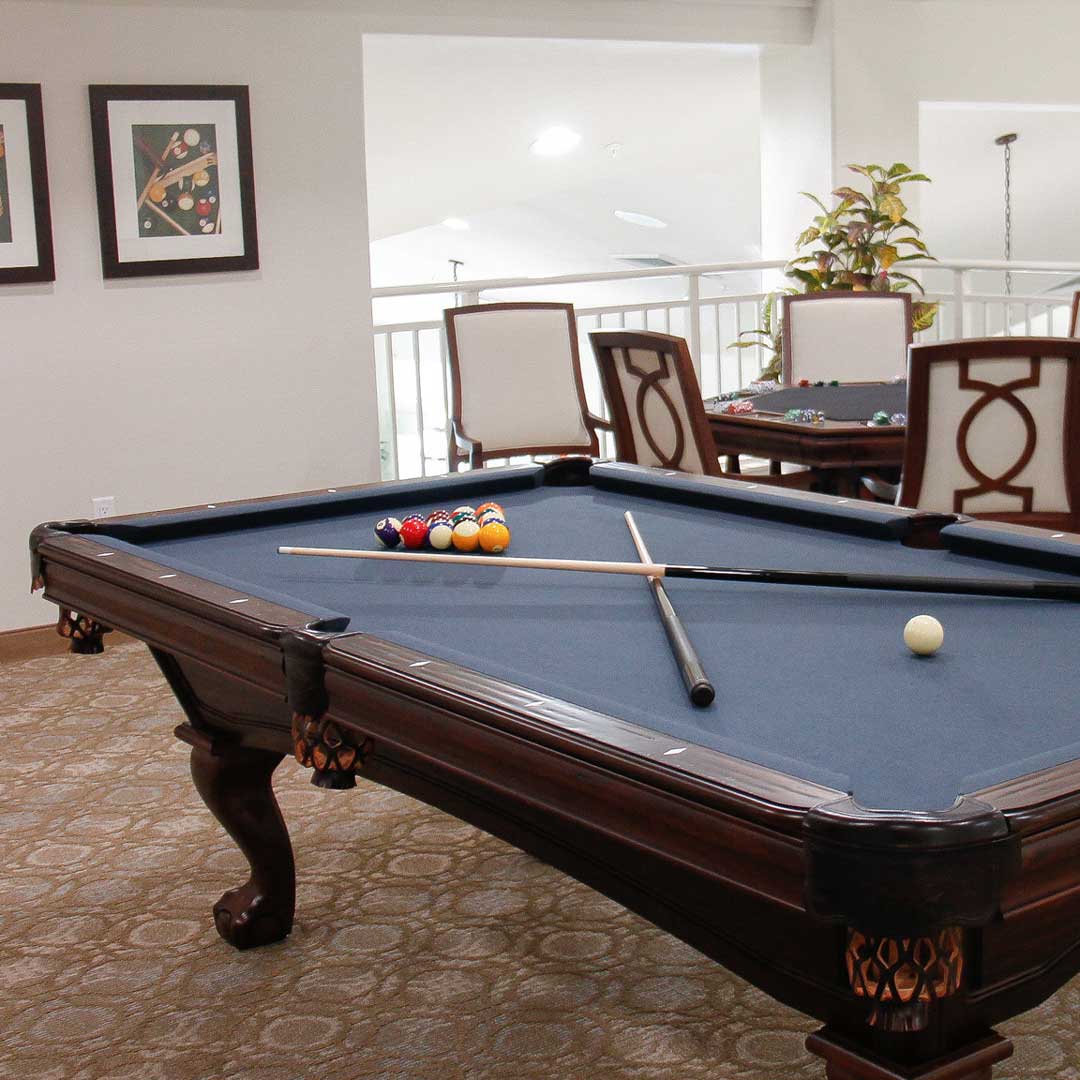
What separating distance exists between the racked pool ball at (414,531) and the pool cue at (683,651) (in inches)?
18.8

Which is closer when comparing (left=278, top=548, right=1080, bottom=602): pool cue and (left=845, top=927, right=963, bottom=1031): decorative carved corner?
(left=845, top=927, right=963, bottom=1031): decorative carved corner

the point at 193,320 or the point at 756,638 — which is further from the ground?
the point at 193,320

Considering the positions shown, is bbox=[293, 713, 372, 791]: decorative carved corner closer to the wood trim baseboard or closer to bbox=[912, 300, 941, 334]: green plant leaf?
the wood trim baseboard

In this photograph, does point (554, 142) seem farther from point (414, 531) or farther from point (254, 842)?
point (254, 842)

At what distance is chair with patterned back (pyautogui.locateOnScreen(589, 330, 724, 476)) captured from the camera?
402 centimetres

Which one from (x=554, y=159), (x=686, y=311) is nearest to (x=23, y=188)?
(x=554, y=159)

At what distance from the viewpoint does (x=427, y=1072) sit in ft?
7.24

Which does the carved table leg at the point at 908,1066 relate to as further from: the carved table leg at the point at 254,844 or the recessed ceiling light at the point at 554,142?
the recessed ceiling light at the point at 554,142

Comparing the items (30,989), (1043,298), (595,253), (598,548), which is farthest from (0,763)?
(595,253)

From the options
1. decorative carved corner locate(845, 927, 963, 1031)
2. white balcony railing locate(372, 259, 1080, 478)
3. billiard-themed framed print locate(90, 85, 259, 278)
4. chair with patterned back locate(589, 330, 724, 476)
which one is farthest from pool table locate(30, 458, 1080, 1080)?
white balcony railing locate(372, 259, 1080, 478)

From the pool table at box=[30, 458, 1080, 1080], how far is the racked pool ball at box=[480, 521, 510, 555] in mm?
33

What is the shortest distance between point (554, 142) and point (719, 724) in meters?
7.54

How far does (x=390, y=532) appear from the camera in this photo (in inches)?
101

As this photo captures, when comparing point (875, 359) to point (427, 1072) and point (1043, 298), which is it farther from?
point (427, 1072)
